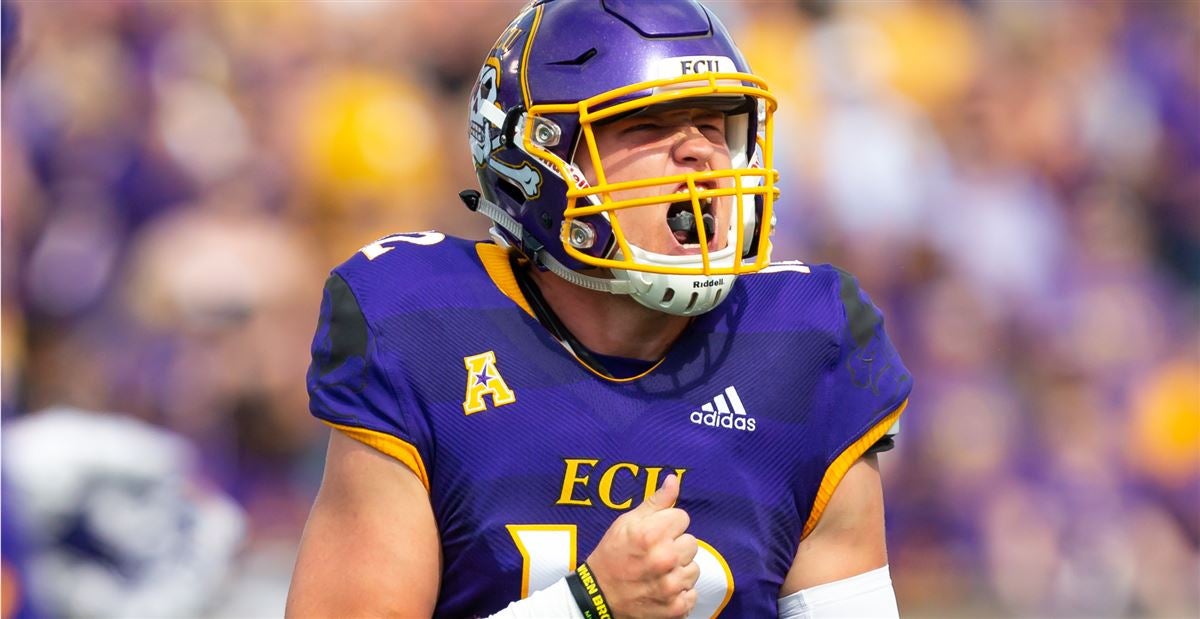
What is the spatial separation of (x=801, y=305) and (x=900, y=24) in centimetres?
294

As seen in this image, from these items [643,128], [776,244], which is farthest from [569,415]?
[776,244]

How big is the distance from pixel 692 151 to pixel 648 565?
62 centimetres

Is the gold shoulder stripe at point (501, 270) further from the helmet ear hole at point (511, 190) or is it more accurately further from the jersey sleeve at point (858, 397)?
the jersey sleeve at point (858, 397)

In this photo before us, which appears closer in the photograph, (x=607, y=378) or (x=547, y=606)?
(x=547, y=606)

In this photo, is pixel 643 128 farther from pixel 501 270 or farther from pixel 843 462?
pixel 843 462

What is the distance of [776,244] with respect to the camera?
4750 millimetres

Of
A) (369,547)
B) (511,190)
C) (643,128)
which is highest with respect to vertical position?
(643,128)

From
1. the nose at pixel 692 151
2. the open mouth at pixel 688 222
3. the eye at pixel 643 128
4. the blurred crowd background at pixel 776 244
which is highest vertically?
the eye at pixel 643 128

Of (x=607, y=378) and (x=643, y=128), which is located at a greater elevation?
(x=643, y=128)

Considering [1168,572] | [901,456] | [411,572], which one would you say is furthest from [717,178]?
[1168,572]

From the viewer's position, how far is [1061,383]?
16.4 feet

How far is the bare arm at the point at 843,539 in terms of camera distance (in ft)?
7.35

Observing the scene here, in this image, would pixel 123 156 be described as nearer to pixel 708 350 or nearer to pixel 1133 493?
pixel 708 350

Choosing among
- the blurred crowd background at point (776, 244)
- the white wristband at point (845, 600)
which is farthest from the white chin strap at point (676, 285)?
the blurred crowd background at point (776, 244)
